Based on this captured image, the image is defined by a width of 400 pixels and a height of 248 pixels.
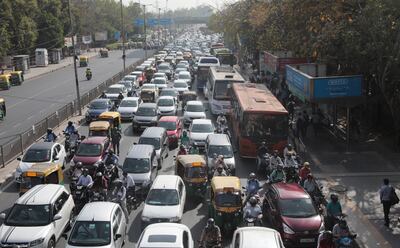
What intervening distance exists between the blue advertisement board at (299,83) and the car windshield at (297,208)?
11.7 meters

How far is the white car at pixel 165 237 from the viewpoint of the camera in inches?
520

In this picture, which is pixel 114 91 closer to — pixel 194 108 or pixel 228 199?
pixel 194 108

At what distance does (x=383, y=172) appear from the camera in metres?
24.3

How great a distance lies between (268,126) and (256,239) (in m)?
12.6

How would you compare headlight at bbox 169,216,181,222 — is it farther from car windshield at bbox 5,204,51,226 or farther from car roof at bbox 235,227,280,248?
car windshield at bbox 5,204,51,226

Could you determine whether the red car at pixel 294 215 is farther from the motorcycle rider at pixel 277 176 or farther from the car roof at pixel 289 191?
the motorcycle rider at pixel 277 176

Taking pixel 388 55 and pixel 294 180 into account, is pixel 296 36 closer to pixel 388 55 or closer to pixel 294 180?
pixel 388 55

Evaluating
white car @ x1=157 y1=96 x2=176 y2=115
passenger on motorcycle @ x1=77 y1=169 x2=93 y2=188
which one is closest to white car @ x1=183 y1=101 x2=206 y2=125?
white car @ x1=157 y1=96 x2=176 y2=115

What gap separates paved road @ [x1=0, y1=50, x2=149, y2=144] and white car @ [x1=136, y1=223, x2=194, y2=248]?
2045 cm

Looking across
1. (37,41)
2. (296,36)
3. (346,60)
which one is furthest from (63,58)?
(346,60)

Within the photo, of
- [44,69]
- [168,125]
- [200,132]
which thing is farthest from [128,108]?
[44,69]

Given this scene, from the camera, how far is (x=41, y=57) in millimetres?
86312

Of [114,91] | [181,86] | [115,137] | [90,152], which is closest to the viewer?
[90,152]

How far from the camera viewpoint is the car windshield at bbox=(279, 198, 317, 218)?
16.4m
